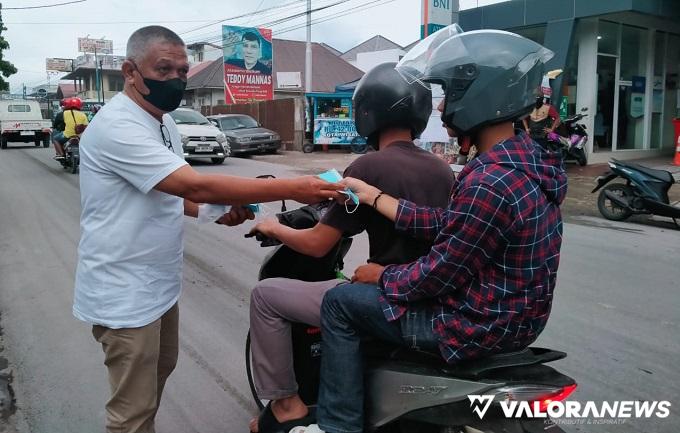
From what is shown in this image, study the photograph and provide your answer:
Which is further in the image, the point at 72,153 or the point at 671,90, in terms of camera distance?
the point at 671,90

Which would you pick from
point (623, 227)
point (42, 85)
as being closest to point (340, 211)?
point (623, 227)

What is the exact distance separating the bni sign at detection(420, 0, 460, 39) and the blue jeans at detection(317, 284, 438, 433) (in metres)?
10.3

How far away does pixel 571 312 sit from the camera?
191 inches

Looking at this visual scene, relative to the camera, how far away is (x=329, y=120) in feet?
78.2

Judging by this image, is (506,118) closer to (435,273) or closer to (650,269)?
(435,273)

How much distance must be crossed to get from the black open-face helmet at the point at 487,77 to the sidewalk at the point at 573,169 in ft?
25.6

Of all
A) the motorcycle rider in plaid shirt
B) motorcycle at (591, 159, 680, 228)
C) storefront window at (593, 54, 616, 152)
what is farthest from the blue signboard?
the motorcycle rider in plaid shirt

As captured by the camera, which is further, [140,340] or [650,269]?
[650,269]

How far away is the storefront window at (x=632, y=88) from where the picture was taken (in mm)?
17703

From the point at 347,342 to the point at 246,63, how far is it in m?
31.0

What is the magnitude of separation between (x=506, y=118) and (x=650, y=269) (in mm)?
5071

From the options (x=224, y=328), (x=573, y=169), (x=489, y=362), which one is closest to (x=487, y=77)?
(x=489, y=362)

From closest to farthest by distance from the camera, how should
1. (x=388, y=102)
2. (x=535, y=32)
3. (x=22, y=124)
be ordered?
(x=388, y=102), (x=535, y=32), (x=22, y=124)

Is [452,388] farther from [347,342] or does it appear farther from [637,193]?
[637,193]
